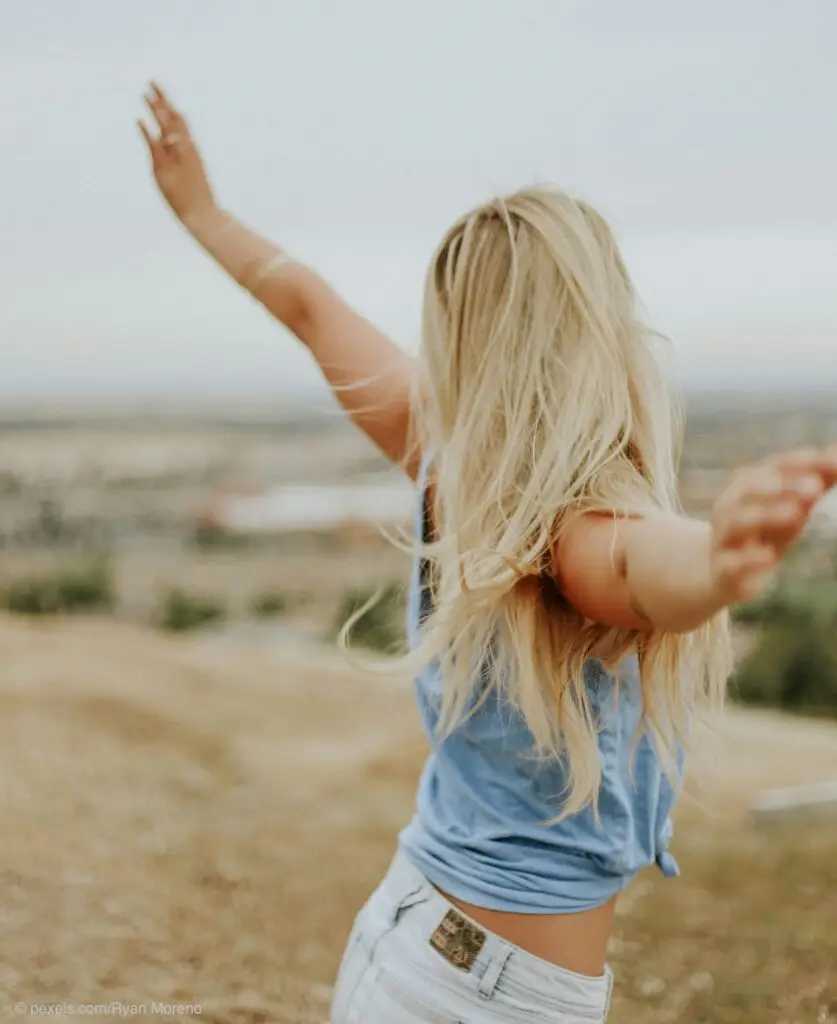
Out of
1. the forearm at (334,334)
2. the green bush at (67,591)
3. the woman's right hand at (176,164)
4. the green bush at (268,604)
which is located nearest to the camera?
the forearm at (334,334)

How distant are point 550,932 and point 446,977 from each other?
0.25 ft

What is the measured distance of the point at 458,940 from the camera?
0.87 metres

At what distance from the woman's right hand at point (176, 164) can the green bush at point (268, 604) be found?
343cm

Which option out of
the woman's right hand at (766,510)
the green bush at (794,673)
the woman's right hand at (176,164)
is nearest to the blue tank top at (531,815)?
the woman's right hand at (766,510)

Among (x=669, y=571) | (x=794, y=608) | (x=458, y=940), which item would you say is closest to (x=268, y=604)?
(x=794, y=608)

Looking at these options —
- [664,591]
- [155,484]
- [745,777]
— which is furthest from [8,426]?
[664,591]

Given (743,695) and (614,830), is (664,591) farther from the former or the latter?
(743,695)

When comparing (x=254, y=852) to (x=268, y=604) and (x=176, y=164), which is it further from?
(x=268, y=604)

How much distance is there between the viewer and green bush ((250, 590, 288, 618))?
4594mm

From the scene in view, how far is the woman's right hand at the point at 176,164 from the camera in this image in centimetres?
116

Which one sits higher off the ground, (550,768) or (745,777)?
(550,768)

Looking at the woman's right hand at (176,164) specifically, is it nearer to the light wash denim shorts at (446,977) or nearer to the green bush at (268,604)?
the light wash denim shorts at (446,977)

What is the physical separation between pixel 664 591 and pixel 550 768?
0.86 feet

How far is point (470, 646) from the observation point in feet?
2.77
